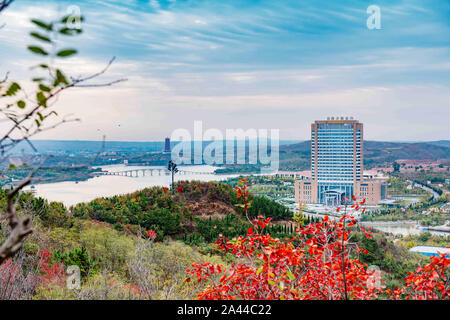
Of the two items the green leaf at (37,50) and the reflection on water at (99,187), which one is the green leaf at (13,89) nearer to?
the green leaf at (37,50)

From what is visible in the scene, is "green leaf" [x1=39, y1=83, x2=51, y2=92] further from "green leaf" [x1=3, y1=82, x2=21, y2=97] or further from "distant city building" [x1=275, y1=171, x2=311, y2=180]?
"distant city building" [x1=275, y1=171, x2=311, y2=180]

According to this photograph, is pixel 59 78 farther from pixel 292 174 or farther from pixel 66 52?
pixel 292 174

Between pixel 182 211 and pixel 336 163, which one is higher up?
pixel 336 163

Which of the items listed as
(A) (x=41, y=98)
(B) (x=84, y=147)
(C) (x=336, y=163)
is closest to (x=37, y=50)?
(A) (x=41, y=98)

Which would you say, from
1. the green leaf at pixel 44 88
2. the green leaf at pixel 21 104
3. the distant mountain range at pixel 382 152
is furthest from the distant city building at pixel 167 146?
the distant mountain range at pixel 382 152

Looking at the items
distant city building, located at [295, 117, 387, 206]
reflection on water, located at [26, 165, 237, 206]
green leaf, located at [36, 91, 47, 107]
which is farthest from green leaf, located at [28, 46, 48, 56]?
distant city building, located at [295, 117, 387, 206]

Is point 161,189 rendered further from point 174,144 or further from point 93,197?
point 174,144

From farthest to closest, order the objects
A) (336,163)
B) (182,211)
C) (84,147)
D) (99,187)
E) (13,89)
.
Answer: (336,163) → (99,187) → (182,211) → (84,147) → (13,89)
